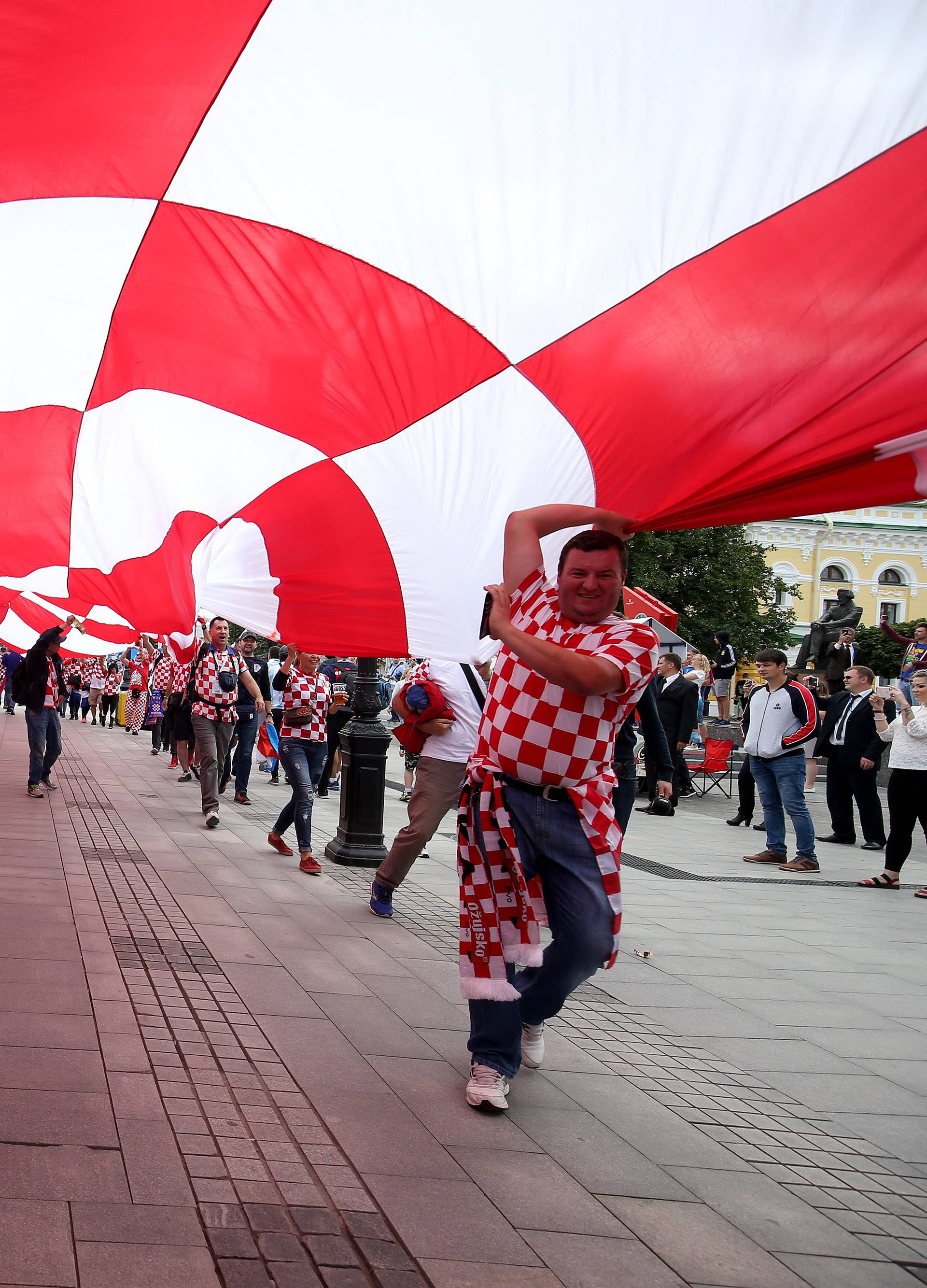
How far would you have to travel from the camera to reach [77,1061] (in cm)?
409

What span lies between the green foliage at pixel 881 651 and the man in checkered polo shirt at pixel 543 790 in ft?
142

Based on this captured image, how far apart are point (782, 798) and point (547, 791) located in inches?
318

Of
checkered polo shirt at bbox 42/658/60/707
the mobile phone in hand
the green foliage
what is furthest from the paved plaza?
the green foliage

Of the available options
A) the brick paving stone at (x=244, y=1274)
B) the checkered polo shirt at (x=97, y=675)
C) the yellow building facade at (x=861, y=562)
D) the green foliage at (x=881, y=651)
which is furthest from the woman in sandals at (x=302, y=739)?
the yellow building facade at (x=861, y=562)

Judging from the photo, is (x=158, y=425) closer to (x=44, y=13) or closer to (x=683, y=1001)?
(x=44, y=13)

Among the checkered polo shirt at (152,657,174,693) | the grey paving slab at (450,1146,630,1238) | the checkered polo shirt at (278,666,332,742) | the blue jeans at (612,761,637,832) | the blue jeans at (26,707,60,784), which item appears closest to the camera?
the grey paving slab at (450,1146,630,1238)

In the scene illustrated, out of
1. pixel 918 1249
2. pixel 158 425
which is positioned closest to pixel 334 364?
pixel 158 425

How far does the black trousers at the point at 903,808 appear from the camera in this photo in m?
9.46

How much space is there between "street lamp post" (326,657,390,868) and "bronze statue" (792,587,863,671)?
16.2 m

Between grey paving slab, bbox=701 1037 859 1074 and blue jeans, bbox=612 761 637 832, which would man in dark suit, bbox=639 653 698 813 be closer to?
blue jeans, bbox=612 761 637 832

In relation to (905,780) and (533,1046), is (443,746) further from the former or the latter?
(905,780)

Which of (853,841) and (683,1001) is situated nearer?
(683,1001)

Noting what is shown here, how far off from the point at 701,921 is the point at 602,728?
4572 mm

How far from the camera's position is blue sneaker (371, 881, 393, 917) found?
284 inches
